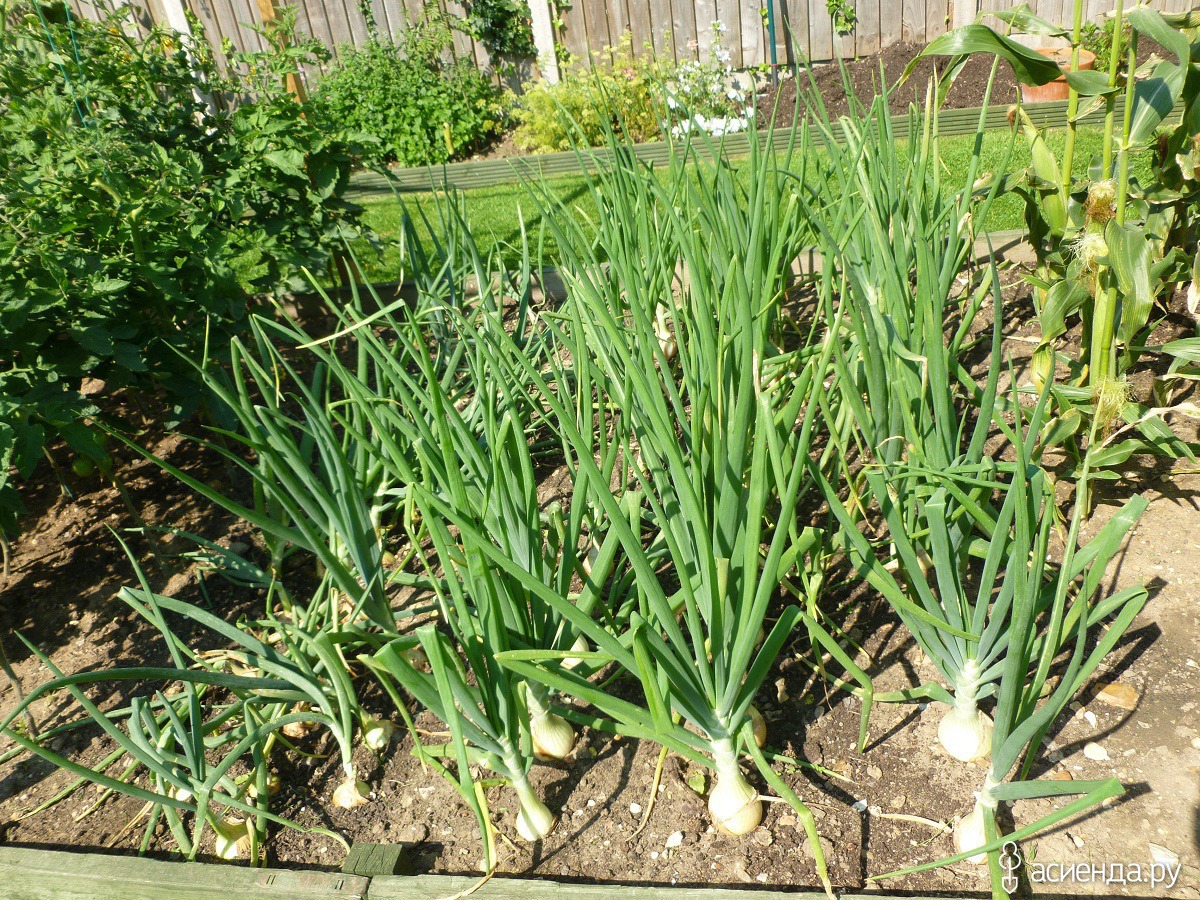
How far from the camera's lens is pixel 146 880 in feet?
4.31

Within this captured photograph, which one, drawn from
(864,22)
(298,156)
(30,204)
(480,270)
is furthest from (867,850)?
(864,22)

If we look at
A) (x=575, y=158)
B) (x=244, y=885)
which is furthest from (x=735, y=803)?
(x=575, y=158)

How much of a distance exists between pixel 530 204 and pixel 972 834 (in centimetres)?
376

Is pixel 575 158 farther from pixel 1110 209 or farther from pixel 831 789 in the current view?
pixel 831 789

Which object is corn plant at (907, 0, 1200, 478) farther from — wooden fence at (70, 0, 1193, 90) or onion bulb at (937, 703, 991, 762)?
wooden fence at (70, 0, 1193, 90)

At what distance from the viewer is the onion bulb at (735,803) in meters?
1.26

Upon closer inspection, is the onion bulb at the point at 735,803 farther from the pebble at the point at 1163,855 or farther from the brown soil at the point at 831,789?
the pebble at the point at 1163,855

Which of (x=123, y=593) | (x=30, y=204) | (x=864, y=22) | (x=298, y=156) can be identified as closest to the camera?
(x=123, y=593)

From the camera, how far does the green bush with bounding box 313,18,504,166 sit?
20.7ft

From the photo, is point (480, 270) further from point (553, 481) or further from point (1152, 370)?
point (1152, 370)

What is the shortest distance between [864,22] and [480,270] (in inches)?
241

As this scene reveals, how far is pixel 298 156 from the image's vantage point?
2.58 metres

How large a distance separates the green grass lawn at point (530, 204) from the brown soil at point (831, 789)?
78.6 inches

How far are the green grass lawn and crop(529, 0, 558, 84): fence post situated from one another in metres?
2.63
